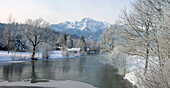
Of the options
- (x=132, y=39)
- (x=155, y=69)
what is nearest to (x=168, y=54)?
(x=155, y=69)

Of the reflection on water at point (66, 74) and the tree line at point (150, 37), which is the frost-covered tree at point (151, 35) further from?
the reflection on water at point (66, 74)

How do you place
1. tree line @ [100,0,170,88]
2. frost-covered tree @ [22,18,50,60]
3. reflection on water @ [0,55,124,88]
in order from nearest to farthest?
tree line @ [100,0,170,88] → reflection on water @ [0,55,124,88] → frost-covered tree @ [22,18,50,60]

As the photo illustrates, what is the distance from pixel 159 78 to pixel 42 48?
33053 millimetres

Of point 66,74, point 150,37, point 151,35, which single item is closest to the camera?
point 151,35

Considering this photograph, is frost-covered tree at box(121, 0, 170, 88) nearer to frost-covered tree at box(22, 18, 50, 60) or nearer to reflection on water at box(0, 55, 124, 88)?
reflection on water at box(0, 55, 124, 88)

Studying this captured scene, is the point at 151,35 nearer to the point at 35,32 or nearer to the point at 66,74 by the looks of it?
the point at 66,74

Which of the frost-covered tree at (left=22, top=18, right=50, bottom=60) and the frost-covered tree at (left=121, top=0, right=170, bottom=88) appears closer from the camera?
the frost-covered tree at (left=121, top=0, right=170, bottom=88)

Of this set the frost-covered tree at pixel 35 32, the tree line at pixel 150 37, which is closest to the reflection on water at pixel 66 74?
the tree line at pixel 150 37

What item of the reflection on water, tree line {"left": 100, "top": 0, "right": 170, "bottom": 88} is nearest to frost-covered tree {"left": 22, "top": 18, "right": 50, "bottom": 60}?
the reflection on water

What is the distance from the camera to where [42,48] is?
33188 mm

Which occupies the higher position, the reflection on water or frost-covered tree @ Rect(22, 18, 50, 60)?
frost-covered tree @ Rect(22, 18, 50, 60)

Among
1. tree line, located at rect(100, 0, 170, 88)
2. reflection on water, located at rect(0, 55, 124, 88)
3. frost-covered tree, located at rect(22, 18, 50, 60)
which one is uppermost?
frost-covered tree, located at rect(22, 18, 50, 60)

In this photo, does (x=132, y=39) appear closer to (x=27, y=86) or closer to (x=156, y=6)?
(x=156, y=6)

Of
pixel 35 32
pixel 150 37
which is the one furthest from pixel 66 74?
pixel 35 32
